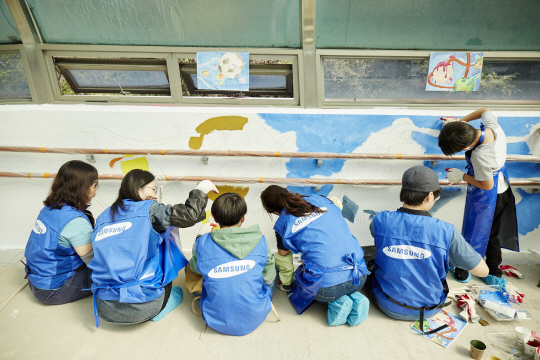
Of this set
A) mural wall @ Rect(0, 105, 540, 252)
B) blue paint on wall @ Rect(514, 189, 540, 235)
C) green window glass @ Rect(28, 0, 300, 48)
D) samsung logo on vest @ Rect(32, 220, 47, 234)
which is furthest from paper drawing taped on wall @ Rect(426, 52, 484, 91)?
samsung logo on vest @ Rect(32, 220, 47, 234)

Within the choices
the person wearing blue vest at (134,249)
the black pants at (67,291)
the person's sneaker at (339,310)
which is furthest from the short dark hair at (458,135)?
the black pants at (67,291)

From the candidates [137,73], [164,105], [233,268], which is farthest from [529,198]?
[137,73]

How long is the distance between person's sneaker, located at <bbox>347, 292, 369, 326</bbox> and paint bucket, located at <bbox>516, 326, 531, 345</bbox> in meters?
0.91

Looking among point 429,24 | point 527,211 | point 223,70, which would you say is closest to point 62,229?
point 223,70

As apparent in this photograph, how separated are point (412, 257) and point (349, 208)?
113 cm

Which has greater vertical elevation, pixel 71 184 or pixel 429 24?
pixel 429 24

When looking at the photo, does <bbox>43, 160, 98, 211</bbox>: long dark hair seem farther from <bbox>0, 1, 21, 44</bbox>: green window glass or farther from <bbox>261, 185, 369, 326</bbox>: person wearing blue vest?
<bbox>0, 1, 21, 44</bbox>: green window glass

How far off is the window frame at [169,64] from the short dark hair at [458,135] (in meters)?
1.22

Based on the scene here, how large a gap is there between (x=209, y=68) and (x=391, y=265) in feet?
7.06

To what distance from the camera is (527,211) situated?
124 inches

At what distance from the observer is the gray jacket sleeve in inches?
82.1

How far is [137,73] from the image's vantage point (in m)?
3.03

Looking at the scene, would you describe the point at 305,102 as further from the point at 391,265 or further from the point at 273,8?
the point at 391,265

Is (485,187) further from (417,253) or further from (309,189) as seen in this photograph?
(309,189)
